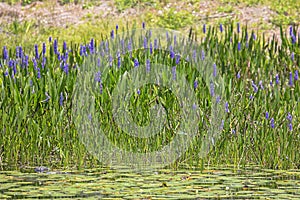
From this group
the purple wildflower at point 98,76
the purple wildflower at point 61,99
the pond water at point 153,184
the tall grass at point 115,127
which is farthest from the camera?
the purple wildflower at point 98,76

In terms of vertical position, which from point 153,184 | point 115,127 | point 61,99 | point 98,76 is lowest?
point 153,184

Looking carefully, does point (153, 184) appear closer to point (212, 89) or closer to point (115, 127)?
point (115, 127)

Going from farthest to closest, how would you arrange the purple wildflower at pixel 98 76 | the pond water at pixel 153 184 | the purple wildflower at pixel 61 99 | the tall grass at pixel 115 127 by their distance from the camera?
the purple wildflower at pixel 98 76 → the purple wildflower at pixel 61 99 → the tall grass at pixel 115 127 → the pond water at pixel 153 184

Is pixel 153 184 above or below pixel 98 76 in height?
below

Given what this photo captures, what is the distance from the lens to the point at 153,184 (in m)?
4.32

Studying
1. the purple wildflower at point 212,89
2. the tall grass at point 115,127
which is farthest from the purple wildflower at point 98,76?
the purple wildflower at point 212,89

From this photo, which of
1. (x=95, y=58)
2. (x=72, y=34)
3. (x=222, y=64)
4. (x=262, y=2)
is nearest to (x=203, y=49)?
(x=222, y=64)

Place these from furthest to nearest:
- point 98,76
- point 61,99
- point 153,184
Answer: point 98,76 < point 61,99 < point 153,184

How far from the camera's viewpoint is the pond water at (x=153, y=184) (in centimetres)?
402

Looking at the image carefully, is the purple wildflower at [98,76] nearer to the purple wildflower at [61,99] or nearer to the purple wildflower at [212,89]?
the purple wildflower at [61,99]

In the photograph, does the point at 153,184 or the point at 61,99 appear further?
the point at 61,99

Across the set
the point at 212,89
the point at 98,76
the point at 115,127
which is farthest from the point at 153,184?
the point at 98,76

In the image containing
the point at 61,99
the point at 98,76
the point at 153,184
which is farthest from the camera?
the point at 98,76

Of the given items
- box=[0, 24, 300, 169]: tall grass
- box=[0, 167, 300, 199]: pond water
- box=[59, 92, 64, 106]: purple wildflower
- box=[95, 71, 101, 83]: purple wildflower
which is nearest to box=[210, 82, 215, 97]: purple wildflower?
box=[0, 24, 300, 169]: tall grass
